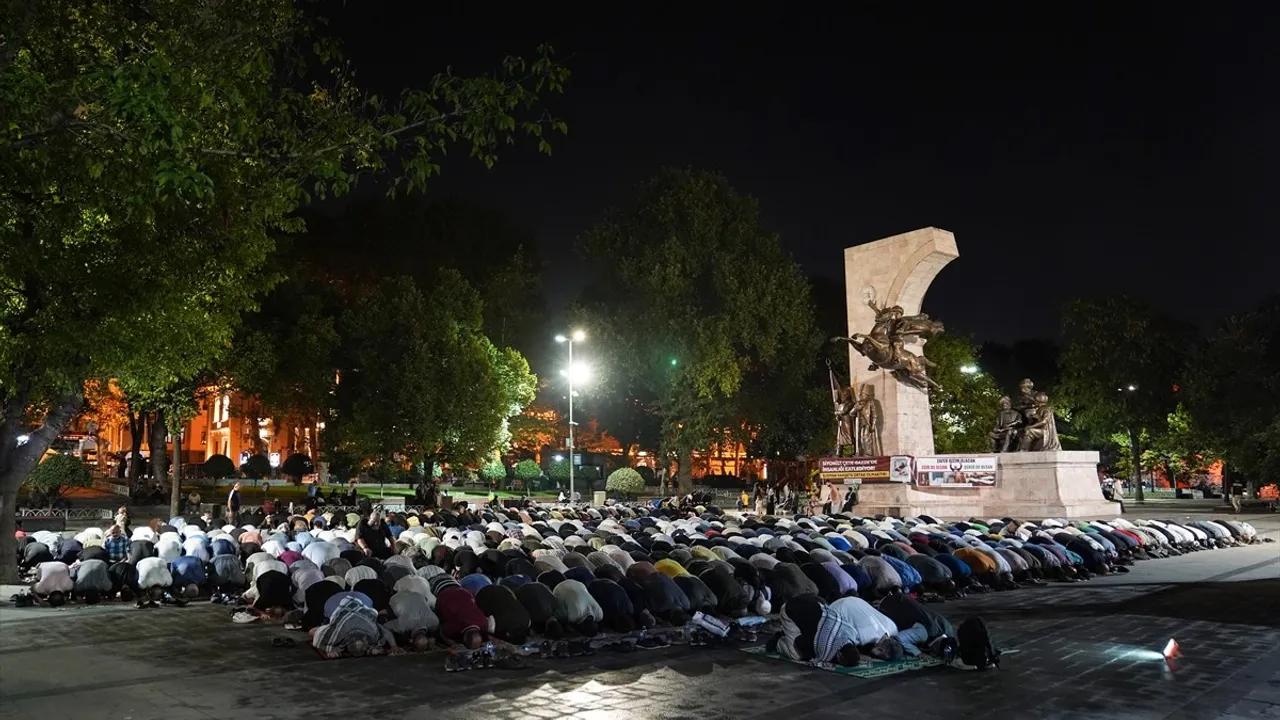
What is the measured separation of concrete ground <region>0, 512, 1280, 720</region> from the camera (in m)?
7.35

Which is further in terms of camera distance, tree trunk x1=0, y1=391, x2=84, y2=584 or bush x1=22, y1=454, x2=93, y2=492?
bush x1=22, y1=454, x2=93, y2=492

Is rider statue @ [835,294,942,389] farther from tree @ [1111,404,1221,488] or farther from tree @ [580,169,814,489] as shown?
tree @ [1111,404,1221,488]

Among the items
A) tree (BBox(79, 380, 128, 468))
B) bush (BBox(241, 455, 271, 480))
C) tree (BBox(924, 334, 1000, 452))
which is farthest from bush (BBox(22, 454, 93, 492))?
tree (BBox(924, 334, 1000, 452))

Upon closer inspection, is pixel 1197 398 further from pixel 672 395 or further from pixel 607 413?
pixel 607 413

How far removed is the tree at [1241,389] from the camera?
4519 cm

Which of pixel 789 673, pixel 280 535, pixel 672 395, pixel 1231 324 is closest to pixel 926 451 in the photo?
pixel 672 395

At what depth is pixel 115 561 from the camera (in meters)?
14.3

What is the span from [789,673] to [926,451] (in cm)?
2292

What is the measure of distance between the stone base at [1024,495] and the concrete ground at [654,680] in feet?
46.6

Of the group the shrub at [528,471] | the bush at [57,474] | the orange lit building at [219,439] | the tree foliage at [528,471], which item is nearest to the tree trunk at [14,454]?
the bush at [57,474]

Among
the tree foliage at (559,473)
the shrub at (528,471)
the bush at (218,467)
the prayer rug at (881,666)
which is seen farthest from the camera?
the tree foliage at (559,473)

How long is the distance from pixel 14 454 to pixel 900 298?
24.5m

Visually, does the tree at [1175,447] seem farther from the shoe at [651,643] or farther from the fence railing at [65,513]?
the fence railing at [65,513]

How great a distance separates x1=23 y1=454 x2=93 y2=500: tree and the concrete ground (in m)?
23.5
